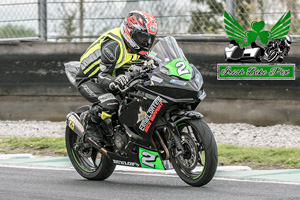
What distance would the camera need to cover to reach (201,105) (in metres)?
11.6

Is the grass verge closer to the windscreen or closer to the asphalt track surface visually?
the asphalt track surface

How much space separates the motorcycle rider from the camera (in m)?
7.14

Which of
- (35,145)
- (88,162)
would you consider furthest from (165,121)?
(35,145)

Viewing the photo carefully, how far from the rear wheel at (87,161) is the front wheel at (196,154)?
1.12 meters

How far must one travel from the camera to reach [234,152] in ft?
30.0

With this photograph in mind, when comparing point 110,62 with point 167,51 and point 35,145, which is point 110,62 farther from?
point 35,145

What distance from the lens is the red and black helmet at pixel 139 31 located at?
7117 mm

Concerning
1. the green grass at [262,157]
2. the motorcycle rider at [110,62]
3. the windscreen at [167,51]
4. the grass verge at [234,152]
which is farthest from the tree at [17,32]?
the windscreen at [167,51]

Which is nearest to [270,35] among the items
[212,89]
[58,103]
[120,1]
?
[212,89]

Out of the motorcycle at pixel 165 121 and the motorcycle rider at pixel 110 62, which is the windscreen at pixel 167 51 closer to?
the motorcycle at pixel 165 121

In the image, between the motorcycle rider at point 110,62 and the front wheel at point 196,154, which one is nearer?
the front wheel at point 196,154

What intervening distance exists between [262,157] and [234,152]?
1.54 feet

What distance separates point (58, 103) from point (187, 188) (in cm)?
623

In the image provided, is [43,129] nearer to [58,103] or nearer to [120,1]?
[58,103]
